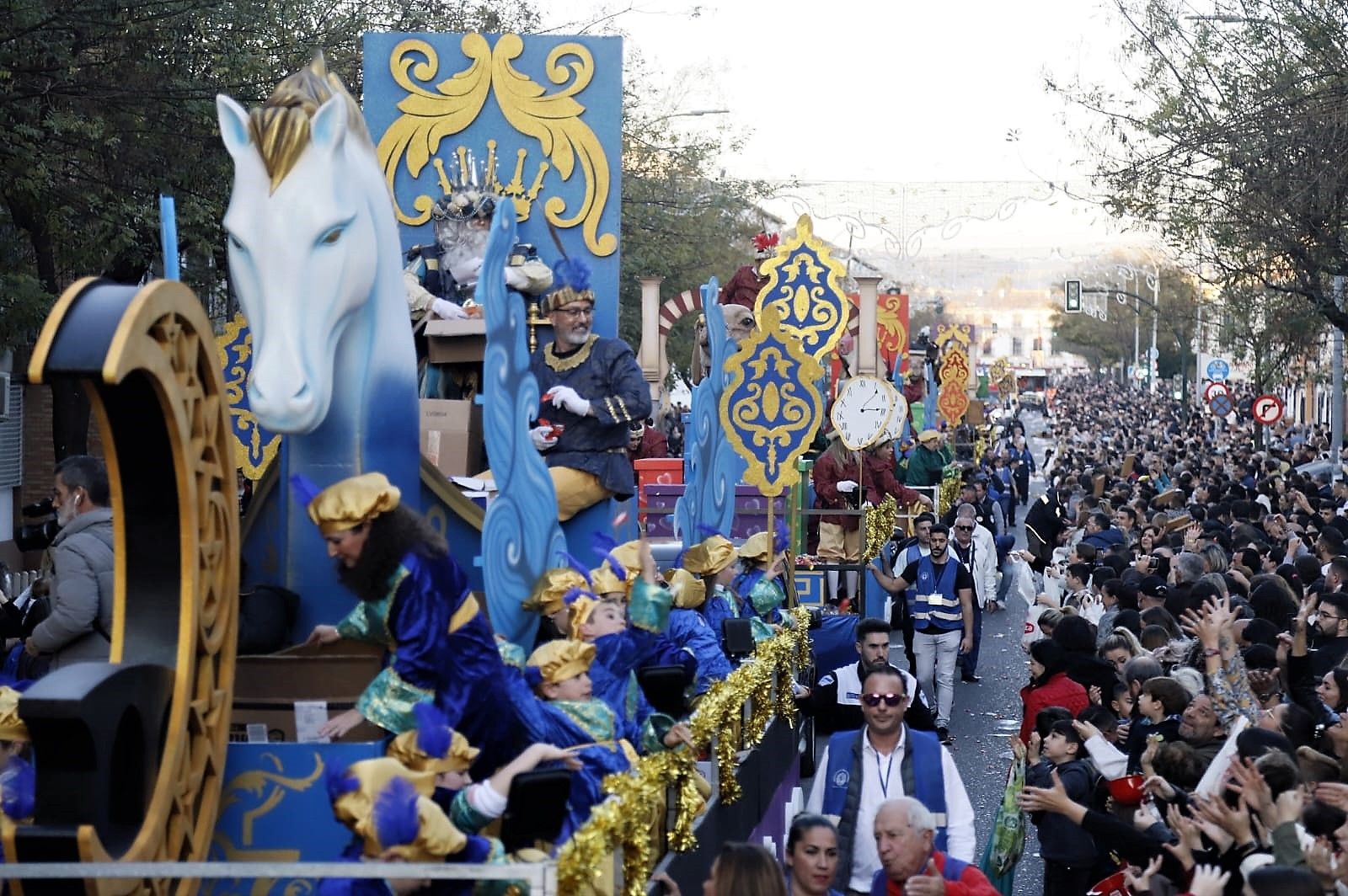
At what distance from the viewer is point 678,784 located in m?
6.96

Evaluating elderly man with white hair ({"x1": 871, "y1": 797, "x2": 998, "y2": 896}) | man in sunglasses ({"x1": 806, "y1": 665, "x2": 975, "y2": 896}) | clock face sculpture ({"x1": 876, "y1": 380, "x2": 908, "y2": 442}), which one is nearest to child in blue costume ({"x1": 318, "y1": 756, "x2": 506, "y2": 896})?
elderly man with white hair ({"x1": 871, "y1": 797, "x2": 998, "y2": 896})

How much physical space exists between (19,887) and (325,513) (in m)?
1.43

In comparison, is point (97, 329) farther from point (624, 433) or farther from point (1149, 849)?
point (624, 433)

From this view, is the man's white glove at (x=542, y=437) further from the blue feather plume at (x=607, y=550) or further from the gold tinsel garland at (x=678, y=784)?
the gold tinsel garland at (x=678, y=784)

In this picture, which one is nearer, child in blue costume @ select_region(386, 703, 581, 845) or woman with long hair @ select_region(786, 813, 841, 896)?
child in blue costume @ select_region(386, 703, 581, 845)

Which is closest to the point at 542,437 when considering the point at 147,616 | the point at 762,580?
the point at 762,580

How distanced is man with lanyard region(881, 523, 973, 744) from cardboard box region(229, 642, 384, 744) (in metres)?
8.81

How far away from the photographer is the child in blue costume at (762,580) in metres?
11.1

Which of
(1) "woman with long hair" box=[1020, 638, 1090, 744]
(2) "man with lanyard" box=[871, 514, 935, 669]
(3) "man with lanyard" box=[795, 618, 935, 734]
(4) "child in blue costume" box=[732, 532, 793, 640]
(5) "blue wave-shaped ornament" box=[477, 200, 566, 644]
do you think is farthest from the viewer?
(2) "man with lanyard" box=[871, 514, 935, 669]

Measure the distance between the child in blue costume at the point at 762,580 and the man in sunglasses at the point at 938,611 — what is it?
294cm

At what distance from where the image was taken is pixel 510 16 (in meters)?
22.7

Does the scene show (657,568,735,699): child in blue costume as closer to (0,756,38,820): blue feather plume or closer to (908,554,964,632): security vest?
(0,756,38,820): blue feather plume

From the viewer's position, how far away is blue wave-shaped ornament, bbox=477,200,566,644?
7.26 metres

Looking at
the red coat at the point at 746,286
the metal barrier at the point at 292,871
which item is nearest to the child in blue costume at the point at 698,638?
the metal barrier at the point at 292,871
